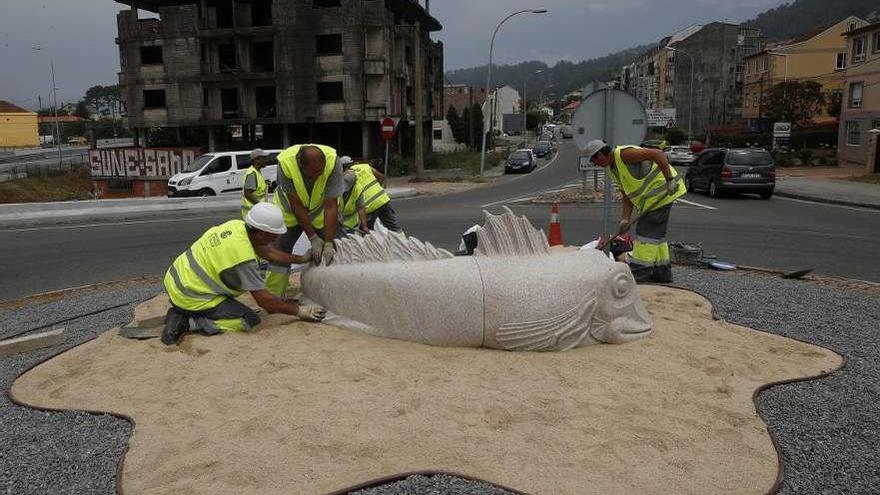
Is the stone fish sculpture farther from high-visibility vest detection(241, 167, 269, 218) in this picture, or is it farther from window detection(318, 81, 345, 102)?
window detection(318, 81, 345, 102)

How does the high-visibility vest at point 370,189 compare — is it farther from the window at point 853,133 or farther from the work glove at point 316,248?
the window at point 853,133

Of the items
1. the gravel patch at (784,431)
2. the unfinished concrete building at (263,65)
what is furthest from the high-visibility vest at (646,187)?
the unfinished concrete building at (263,65)

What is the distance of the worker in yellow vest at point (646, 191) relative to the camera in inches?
266

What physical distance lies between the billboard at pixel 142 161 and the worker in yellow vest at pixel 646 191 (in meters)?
28.8

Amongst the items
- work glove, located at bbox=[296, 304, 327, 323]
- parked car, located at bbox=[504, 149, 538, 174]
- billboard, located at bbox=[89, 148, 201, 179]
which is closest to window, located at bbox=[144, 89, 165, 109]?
billboard, located at bbox=[89, 148, 201, 179]

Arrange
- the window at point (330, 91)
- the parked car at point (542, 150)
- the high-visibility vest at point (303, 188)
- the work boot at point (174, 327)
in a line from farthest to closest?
the parked car at point (542, 150) → the window at point (330, 91) → the high-visibility vest at point (303, 188) → the work boot at point (174, 327)

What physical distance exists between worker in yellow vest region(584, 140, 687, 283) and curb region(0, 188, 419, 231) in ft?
43.8

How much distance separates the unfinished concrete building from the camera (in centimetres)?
3388

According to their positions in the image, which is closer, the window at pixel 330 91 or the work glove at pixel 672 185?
the work glove at pixel 672 185

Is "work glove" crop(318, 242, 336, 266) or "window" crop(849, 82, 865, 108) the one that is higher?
"window" crop(849, 82, 865, 108)

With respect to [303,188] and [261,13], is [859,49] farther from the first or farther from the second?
[303,188]

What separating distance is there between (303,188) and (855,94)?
123ft

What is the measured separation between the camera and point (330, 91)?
115 feet

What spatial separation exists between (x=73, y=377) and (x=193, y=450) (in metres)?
1.69
